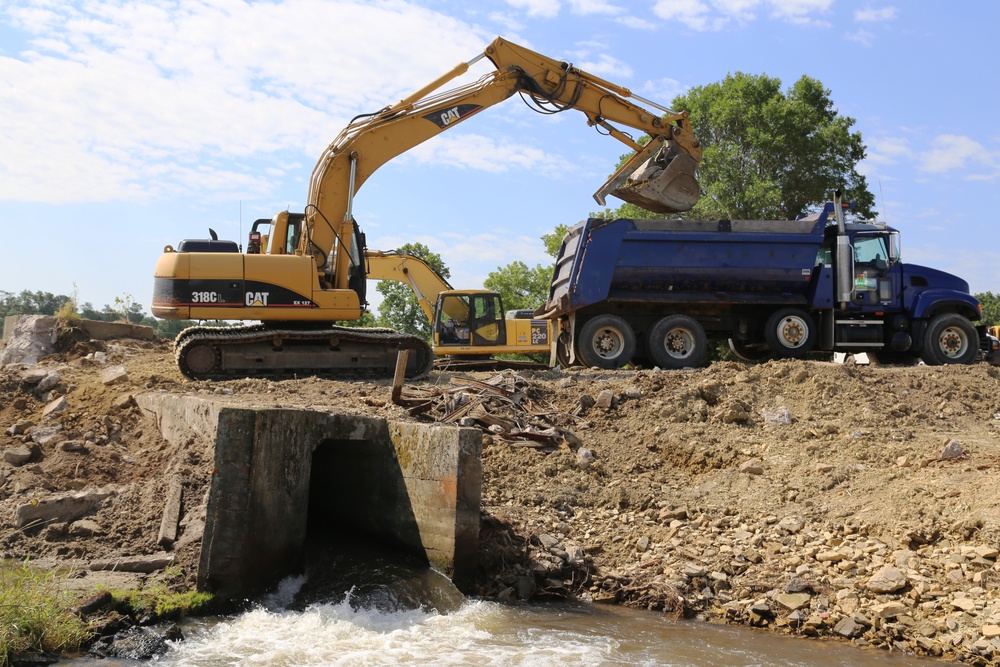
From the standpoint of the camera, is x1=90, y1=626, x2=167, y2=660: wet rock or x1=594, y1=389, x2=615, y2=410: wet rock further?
x1=594, y1=389, x2=615, y2=410: wet rock

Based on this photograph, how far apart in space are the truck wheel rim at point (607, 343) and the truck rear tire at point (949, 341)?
5041 mm

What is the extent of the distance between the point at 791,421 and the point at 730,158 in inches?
721

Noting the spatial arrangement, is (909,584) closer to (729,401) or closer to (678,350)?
(729,401)

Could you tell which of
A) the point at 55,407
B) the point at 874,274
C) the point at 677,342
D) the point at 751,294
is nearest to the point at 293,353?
the point at 55,407

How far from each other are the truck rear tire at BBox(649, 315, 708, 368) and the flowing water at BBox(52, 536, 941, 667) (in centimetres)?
718

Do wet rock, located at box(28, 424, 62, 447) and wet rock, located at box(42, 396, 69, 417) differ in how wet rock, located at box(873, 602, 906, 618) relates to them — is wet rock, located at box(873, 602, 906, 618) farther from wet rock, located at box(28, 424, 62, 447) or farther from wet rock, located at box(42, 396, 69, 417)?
wet rock, located at box(42, 396, 69, 417)

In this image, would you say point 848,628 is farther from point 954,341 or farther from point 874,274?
point 954,341

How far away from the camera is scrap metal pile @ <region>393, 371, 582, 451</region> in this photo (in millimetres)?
9773

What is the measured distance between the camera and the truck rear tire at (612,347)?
1393cm

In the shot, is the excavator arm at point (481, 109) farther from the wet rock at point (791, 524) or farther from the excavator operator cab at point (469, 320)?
the wet rock at point (791, 524)

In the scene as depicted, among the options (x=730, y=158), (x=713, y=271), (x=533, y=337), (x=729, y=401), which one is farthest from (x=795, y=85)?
(x=729, y=401)

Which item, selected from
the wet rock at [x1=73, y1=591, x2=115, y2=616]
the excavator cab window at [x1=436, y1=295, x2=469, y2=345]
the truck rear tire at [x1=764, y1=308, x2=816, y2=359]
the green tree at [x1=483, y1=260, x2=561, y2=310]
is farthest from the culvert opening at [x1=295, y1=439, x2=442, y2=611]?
the green tree at [x1=483, y1=260, x2=561, y2=310]

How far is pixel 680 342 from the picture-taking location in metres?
14.2

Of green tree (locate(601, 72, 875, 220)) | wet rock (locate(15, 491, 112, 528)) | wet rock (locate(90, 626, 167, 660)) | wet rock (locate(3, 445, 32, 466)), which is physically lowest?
wet rock (locate(90, 626, 167, 660))
